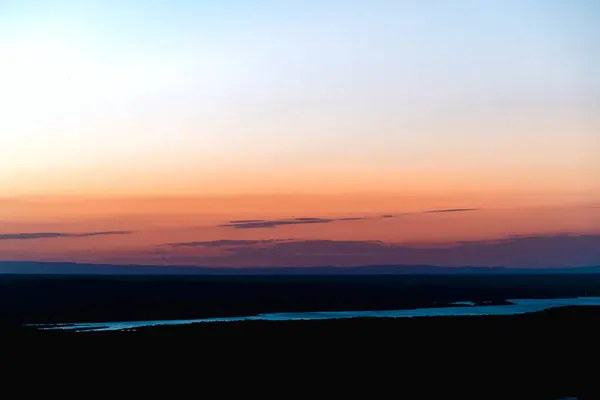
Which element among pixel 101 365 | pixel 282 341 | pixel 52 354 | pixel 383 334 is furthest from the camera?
pixel 383 334

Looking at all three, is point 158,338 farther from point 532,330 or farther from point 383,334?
point 532,330

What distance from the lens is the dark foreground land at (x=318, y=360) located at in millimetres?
26000

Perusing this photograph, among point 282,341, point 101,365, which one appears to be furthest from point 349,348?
point 101,365

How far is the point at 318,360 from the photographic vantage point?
1278 inches

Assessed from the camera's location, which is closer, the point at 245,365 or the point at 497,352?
the point at 245,365

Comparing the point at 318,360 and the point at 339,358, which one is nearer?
the point at 318,360

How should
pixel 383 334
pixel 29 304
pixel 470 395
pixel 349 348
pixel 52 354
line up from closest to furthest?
pixel 470 395 → pixel 52 354 → pixel 349 348 → pixel 383 334 → pixel 29 304

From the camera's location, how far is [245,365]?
101 ft

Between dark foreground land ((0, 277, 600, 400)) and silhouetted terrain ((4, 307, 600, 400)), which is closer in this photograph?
dark foreground land ((0, 277, 600, 400))

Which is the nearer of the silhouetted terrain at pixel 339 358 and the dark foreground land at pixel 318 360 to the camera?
the dark foreground land at pixel 318 360

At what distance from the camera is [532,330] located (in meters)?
45.0

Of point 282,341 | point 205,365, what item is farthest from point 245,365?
point 282,341

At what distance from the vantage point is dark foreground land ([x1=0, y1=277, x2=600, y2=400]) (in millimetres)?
26000

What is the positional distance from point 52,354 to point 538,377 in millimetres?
20272
